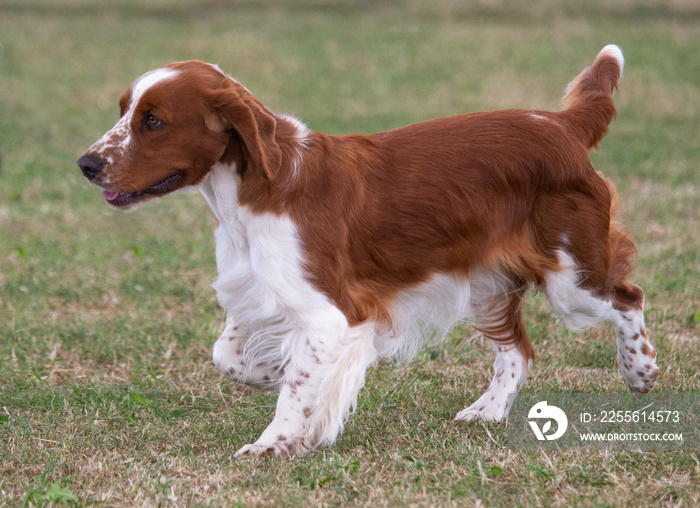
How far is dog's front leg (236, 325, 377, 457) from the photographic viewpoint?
3422 mm

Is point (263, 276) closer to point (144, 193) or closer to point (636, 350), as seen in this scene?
point (144, 193)

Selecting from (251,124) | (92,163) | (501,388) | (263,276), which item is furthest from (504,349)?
(92,163)

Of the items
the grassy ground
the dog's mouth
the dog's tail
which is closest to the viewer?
the grassy ground

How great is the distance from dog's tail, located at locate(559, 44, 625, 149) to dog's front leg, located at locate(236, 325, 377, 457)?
1271mm

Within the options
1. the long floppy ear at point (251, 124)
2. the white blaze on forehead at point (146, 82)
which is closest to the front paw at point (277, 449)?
the long floppy ear at point (251, 124)

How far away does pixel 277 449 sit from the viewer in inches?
135

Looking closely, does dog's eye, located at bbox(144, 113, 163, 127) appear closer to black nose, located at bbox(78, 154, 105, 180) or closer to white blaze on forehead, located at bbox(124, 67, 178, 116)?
white blaze on forehead, located at bbox(124, 67, 178, 116)

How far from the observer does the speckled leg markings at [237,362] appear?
3.75 metres

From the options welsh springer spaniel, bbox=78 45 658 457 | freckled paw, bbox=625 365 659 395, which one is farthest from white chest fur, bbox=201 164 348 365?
freckled paw, bbox=625 365 659 395

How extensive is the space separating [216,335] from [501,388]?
164cm

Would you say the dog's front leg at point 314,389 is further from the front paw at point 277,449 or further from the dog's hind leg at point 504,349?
the dog's hind leg at point 504,349

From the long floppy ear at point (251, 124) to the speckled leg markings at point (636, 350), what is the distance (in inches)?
64.1

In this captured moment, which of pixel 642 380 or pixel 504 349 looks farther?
pixel 504 349

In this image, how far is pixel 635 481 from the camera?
3182mm
